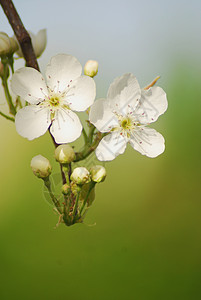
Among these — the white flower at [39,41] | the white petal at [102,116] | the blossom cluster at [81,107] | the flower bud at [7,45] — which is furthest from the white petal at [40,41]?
the white petal at [102,116]

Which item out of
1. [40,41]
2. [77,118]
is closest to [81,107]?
[77,118]

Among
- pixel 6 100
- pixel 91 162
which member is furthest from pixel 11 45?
pixel 91 162

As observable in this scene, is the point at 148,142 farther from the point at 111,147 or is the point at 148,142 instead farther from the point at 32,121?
the point at 32,121

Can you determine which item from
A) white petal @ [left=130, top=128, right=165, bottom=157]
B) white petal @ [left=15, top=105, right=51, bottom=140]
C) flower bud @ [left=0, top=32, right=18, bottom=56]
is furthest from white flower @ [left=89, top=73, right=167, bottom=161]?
flower bud @ [left=0, top=32, right=18, bottom=56]

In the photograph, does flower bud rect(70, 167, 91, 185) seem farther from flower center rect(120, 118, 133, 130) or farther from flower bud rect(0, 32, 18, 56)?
flower bud rect(0, 32, 18, 56)

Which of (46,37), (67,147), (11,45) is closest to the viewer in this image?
(67,147)

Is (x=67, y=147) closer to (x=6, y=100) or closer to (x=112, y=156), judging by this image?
(x=112, y=156)
